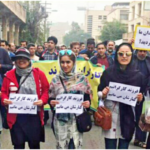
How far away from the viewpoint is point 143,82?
3742mm

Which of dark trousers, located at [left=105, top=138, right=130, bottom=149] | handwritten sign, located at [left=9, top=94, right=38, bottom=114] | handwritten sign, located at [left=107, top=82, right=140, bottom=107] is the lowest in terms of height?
dark trousers, located at [left=105, top=138, right=130, bottom=149]

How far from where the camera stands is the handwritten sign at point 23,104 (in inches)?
142

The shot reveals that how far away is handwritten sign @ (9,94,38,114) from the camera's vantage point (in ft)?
11.9

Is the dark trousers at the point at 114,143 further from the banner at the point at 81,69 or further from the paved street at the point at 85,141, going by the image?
the banner at the point at 81,69

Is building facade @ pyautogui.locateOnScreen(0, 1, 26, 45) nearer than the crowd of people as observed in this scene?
No

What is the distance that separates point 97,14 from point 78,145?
5919 inches

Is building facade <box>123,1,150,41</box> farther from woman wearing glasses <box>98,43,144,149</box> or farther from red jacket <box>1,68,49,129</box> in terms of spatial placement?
red jacket <box>1,68,49,129</box>

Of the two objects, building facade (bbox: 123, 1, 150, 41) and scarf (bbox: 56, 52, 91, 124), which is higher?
building facade (bbox: 123, 1, 150, 41)

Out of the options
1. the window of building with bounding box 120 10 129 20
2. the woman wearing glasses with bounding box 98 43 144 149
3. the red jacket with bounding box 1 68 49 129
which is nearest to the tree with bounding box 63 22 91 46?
the window of building with bounding box 120 10 129 20

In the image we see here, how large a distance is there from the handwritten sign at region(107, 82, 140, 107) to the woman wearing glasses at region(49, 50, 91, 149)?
32cm

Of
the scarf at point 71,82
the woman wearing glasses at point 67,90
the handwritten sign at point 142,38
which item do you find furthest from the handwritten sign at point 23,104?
the handwritten sign at point 142,38

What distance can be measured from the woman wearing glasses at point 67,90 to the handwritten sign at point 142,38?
164cm

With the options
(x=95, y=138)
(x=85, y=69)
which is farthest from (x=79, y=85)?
(x=85, y=69)

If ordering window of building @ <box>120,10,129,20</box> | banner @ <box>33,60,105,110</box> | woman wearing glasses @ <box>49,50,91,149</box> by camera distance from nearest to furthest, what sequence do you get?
woman wearing glasses @ <box>49,50,91,149</box>
banner @ <box>33,60,105,110</box>
window of building @ <box>120,10,129,20</box>
